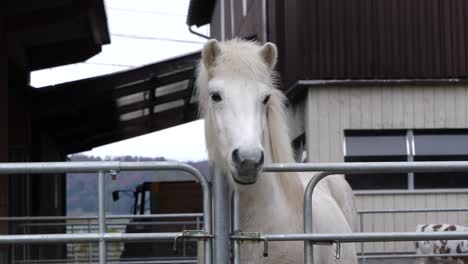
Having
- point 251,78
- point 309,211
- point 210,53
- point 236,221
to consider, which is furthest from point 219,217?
point 210,53

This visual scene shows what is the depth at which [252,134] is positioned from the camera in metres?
4.18

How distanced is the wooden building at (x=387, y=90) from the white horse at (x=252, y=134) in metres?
10.3

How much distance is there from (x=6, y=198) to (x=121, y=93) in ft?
19.8

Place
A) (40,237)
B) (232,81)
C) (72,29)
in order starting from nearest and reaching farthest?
(40,237)
(232,81)
(72,29)

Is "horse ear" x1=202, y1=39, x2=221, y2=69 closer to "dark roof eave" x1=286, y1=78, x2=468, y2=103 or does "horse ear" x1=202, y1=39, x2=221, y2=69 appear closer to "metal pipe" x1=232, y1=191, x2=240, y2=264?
"metal pipe" x1=232, y1=191, x2=240, y2=264

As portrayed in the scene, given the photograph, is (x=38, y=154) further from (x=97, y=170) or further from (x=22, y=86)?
(x=97, y=170)

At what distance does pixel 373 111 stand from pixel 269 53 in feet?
35.1

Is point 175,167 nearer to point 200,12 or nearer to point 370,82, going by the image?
point 370,82

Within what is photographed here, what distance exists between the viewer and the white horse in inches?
168

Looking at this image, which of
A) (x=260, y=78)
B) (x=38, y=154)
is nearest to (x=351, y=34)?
(x=38, y=154)

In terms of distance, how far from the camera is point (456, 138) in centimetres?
1548

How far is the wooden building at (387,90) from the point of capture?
15219 millimetres

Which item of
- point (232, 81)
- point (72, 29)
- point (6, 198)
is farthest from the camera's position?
point (72, 29)

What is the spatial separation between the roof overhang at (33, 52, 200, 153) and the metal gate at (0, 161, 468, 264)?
813cm
